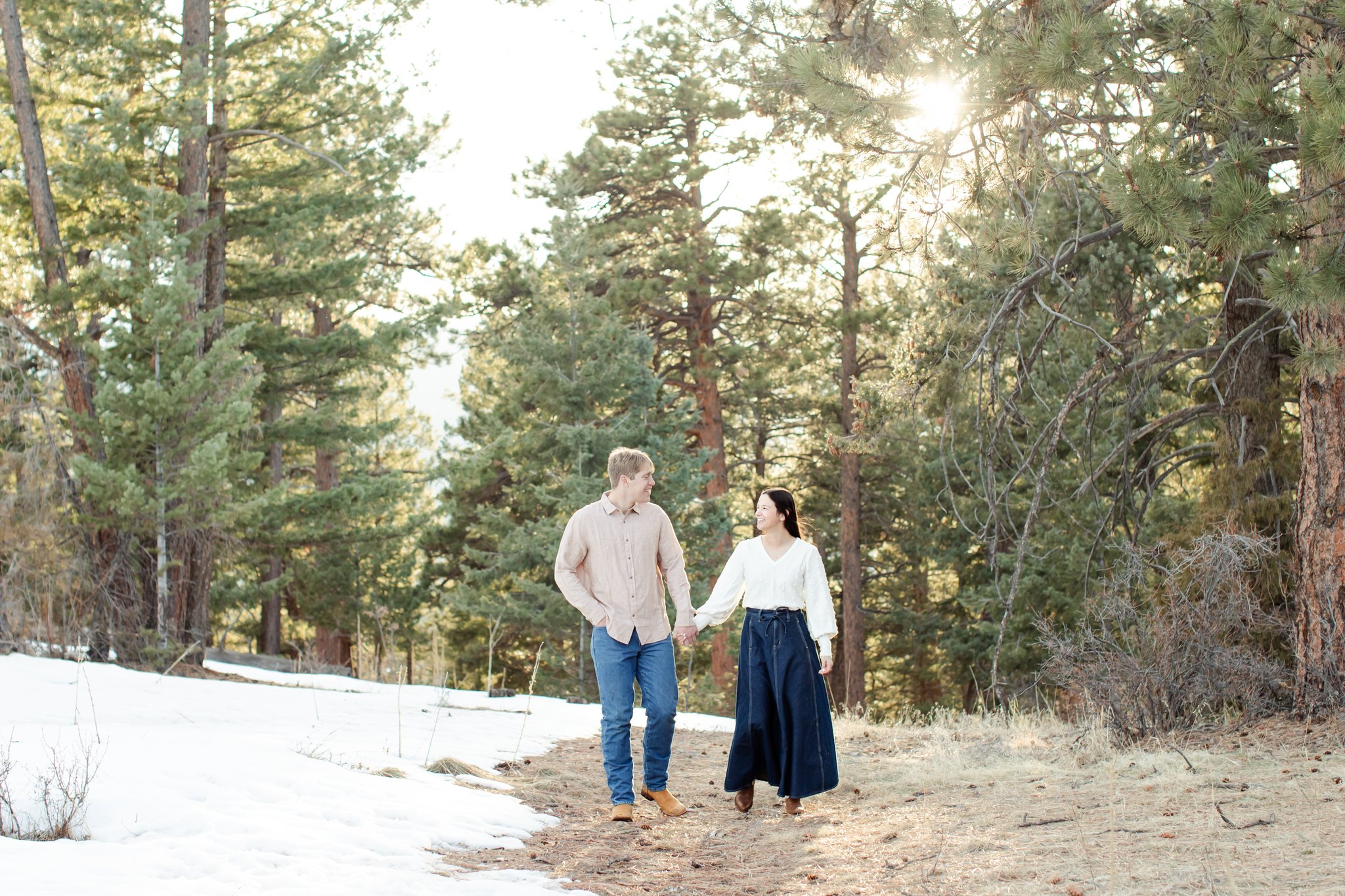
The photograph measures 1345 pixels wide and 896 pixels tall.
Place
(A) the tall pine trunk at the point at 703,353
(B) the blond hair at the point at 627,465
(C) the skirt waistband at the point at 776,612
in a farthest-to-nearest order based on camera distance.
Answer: (A) the tall pine trunk at the point at 703,353
(C) the skirt waistband at the point at 776,612
(B) the blond hair at the point at 627,465

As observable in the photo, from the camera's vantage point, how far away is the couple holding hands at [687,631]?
5.52 meters

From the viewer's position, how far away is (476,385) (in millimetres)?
26844

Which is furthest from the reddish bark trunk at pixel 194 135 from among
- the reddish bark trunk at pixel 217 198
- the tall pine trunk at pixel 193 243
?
the reddish bark trunk at pixel 217 198

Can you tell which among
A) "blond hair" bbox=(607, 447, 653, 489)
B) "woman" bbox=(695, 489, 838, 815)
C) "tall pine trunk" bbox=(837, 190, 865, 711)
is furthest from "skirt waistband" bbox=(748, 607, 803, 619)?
"tall pine trunk" bbox=(837, 190, 865, 711)

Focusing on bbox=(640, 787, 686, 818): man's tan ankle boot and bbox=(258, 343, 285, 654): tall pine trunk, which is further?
bbox=(258, 343, 285, 654): tall pine trunk

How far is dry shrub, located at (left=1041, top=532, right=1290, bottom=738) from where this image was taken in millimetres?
6988

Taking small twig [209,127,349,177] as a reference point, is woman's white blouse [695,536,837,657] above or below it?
below

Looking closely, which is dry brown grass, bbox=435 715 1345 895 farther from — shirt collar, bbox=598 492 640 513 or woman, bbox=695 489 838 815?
shirt collar, bbox=598 492 640 513

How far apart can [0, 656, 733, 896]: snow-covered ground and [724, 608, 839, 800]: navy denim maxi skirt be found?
1130mm

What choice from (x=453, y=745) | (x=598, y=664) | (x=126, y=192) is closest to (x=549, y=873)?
(x=598, y=664)

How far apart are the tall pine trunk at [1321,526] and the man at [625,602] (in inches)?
159

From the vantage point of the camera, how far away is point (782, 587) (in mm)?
5949

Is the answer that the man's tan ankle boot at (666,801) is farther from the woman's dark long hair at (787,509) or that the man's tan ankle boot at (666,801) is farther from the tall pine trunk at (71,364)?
the tall pine trunk at (71,364)

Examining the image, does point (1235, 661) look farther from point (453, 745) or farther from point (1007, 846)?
point (453, 745)
